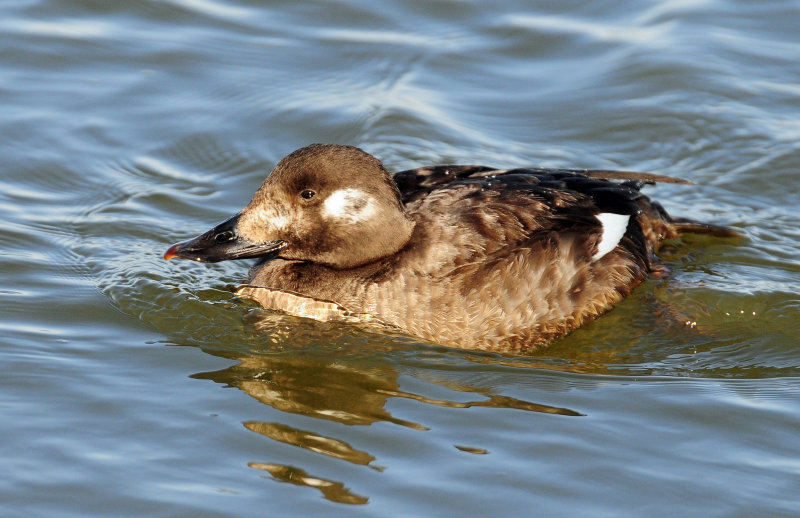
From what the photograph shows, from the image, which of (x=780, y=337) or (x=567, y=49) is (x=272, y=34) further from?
(x=780, y=337)

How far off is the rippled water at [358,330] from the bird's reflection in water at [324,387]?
0.7 inches

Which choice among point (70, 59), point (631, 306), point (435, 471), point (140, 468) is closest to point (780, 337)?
point (631, 306)

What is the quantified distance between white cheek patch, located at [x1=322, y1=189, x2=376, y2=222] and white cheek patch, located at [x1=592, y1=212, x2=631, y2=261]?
1.52 meters

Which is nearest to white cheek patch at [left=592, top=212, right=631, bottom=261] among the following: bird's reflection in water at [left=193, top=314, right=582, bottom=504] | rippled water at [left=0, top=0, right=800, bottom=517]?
rippled water at [left=0, top=0, right=800, bottom=517]

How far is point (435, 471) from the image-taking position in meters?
5.74

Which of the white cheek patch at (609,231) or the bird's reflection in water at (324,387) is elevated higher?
the white cheek patch at (609,231)

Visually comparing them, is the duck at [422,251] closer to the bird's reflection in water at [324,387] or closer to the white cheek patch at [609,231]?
the white cheek patch at [609,231]

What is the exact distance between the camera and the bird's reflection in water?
5.92 metres

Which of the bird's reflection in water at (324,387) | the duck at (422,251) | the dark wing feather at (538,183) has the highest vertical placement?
the dark wing feather at (538,183)

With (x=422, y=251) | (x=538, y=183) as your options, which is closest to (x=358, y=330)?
(x=422, y=251)

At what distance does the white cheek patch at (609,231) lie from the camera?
7633 mm

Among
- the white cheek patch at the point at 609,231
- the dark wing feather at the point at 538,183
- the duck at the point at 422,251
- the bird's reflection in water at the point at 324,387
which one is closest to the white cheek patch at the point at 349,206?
the duck at the point at 422,251

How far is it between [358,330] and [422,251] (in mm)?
627

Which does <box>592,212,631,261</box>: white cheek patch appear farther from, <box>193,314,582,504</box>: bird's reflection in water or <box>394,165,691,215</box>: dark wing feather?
<box>193,314,582,504</box>: bird's reflection in water
